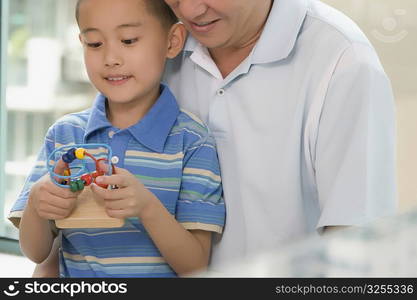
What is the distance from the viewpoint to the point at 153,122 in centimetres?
125

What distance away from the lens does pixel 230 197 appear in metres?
1.27

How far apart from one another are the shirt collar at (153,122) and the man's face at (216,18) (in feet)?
0.44

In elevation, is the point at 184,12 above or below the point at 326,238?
above

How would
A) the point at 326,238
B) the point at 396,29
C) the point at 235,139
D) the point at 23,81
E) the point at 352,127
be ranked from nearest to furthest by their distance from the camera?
the point at 326,238, the point at 352,127, the point at 235,139, the point at 396,29, the point at 23,81

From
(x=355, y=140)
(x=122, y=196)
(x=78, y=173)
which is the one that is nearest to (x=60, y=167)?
(x=78, y=173)

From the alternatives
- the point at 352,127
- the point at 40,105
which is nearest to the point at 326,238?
the point at 352,127

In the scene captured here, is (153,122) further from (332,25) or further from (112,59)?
(332,25)

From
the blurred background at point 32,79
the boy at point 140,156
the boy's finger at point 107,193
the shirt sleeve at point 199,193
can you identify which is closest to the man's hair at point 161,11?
the boy at point 140,156

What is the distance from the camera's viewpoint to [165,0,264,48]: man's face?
1.18 m

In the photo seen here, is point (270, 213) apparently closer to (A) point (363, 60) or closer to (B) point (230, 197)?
(B) point (230, 197)

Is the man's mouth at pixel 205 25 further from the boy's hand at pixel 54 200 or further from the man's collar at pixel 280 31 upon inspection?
the boy's hand at pixel 54 200

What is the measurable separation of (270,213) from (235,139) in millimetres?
148

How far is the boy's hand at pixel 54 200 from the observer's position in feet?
3.67

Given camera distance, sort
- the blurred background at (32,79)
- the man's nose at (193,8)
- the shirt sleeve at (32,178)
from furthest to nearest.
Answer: the blurred background at (32,79), the shirt sleeve at (32,178), the man's nose at (193,8)
